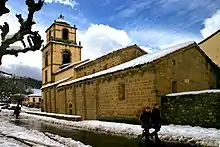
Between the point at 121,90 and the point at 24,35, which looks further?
the point at 121,90

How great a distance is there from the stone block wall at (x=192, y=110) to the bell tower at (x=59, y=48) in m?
32.9

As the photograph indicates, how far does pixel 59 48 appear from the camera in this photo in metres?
50.3

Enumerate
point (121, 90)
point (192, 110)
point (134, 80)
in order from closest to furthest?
point (192, 110) < point (134, 80) < point (121, 90)

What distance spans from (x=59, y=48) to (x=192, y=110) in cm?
3647

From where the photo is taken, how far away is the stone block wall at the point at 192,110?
53.4 feet

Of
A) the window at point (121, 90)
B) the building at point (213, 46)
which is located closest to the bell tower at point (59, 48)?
the window at point (121, 90)

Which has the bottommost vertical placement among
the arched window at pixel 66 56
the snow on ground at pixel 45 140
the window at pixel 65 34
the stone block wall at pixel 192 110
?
the snow on ground at pixel 45 140

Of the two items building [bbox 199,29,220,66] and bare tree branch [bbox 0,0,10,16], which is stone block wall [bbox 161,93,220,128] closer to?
building [bbox 199,29,220,66]

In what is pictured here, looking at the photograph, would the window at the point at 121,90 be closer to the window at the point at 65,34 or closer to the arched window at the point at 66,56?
the arched window at the point at 66,56

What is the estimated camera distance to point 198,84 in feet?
78.0

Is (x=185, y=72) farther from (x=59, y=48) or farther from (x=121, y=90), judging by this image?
(x=59, y=48)

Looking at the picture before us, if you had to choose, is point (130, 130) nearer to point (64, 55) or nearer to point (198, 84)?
point (198, 84)

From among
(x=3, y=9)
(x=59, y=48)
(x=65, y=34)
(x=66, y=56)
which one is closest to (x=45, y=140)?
(x=3, y=9)

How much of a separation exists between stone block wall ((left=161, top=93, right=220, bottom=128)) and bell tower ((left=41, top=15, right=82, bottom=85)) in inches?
1294
